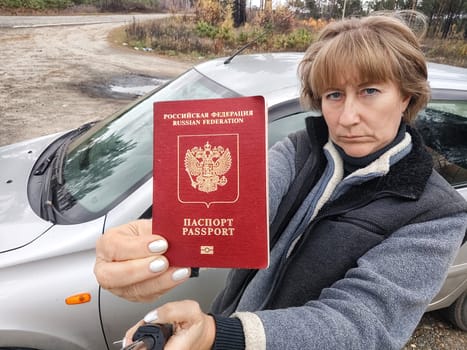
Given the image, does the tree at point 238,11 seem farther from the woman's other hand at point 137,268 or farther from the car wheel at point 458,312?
the woman's other hand at point 137,268

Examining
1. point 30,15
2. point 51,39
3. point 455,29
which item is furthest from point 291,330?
point 30,15

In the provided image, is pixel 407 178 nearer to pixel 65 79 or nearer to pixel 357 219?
pixel 357 219

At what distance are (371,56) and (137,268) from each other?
773 mm

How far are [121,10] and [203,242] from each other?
32374 millimetres

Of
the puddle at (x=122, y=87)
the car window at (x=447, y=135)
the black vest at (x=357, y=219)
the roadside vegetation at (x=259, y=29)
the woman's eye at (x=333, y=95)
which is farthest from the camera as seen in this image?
the roadside vegetation at (x=259, y=29)

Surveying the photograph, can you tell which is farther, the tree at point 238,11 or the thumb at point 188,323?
the tree at point 238,11

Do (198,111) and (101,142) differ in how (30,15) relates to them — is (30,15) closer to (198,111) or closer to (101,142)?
(101,142)

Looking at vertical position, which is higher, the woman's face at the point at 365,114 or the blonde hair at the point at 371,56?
the blonde hair at the point at 371,56

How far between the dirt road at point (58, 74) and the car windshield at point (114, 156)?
3519 mm

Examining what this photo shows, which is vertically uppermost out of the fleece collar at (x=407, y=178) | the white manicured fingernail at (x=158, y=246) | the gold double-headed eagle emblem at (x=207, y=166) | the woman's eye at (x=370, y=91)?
the woman's eye at (x=370, y=91)

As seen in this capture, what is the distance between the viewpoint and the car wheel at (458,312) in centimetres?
232

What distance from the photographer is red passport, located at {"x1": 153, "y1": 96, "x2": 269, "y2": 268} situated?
76cm

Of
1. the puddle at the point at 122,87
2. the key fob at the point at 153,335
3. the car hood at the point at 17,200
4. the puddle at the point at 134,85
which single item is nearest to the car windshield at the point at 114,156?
the car hood at the point at 17,200

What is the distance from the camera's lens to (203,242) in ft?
2.49
